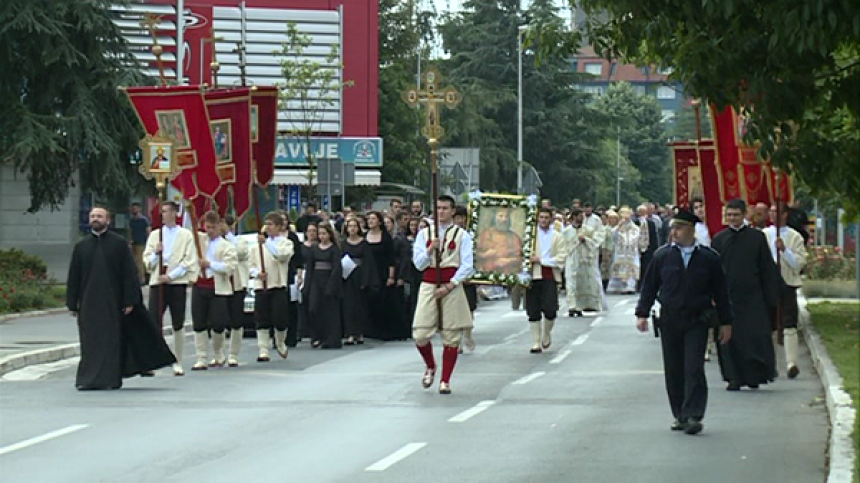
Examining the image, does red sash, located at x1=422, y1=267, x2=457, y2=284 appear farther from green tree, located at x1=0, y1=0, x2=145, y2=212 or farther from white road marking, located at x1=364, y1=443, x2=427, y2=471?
green tree, located at x1=0, y1=0, x2=145, y2=212

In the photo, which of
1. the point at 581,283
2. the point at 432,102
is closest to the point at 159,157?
the point at 432,102

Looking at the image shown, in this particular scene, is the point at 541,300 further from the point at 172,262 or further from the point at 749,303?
the point at 749,303

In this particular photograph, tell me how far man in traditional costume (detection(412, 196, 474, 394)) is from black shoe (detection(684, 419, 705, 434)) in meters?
4.12

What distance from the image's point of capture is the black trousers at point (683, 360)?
14.6 m

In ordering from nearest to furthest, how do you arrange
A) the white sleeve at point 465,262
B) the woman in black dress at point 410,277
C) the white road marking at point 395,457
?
the white road marking at point 395,457, the white sleeve at point 465,262, the woman in black dress at point 410,277

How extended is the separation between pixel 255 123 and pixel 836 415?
15935 millimetres

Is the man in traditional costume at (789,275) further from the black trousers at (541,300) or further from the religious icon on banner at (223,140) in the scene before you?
the religious icon on banner at (223,140)

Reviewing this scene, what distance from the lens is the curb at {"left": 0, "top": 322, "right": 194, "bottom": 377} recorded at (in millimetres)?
21375

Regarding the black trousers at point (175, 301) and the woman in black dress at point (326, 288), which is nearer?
the black trousers at point (175, 301)

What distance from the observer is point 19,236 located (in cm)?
4978

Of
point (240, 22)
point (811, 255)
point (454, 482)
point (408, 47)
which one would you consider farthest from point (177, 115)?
point (408, 47)

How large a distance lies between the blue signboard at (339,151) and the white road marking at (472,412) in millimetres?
44572

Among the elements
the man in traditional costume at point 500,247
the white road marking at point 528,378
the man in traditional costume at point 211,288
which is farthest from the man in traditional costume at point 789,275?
the man in traditional costume at point 211,288

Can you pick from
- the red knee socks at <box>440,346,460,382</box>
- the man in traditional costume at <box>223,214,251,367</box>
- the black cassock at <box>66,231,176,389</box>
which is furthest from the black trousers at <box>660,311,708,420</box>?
the man in traditional costume at <box>223,214,251,367</box>
